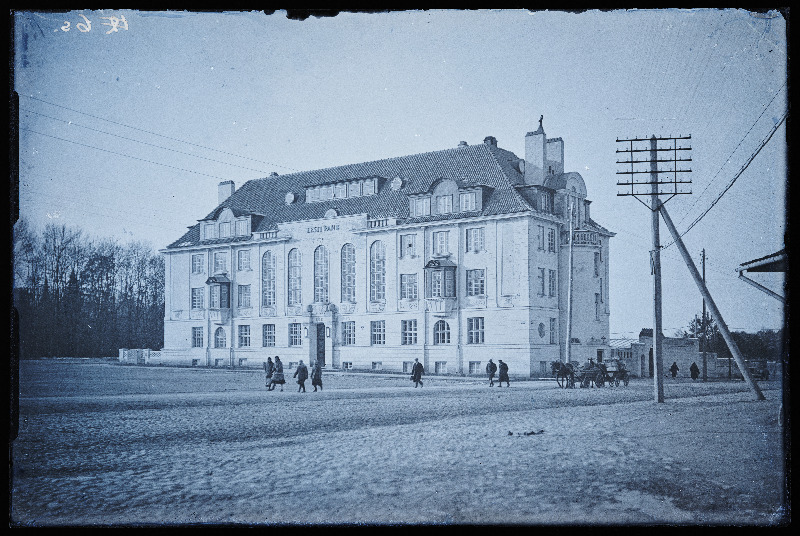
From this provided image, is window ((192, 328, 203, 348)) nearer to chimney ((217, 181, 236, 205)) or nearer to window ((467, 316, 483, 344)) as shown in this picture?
chimney ((217, 181, 236, 205))

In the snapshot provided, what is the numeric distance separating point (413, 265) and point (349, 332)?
17.4 ft

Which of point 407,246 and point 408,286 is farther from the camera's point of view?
Result: point 408,286

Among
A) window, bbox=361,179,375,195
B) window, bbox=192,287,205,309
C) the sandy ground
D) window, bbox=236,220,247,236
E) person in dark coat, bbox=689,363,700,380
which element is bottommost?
person in dark coat, bbox=689,363,700,380

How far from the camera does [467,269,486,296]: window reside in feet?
124

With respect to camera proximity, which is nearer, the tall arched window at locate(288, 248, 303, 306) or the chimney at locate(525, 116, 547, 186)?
the chimney at locate(525, 116, 547, 186)

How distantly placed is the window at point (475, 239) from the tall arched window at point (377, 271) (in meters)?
5.08

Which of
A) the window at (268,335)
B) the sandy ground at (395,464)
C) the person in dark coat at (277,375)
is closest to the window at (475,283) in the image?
the window at (268,335)

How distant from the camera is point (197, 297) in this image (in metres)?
28.5

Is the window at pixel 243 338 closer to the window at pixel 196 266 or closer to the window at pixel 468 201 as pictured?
the window at pixel 196 266

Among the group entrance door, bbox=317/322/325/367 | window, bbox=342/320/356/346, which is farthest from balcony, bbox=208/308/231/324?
window, bbox=342/320/356/346

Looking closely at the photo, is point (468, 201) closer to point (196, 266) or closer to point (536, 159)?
point (536, 159)

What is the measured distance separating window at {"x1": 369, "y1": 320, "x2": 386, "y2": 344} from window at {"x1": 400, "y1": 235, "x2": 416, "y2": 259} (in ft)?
12.3

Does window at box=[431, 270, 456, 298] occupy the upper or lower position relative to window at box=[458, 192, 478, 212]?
lower

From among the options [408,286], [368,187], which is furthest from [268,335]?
[368,187]
